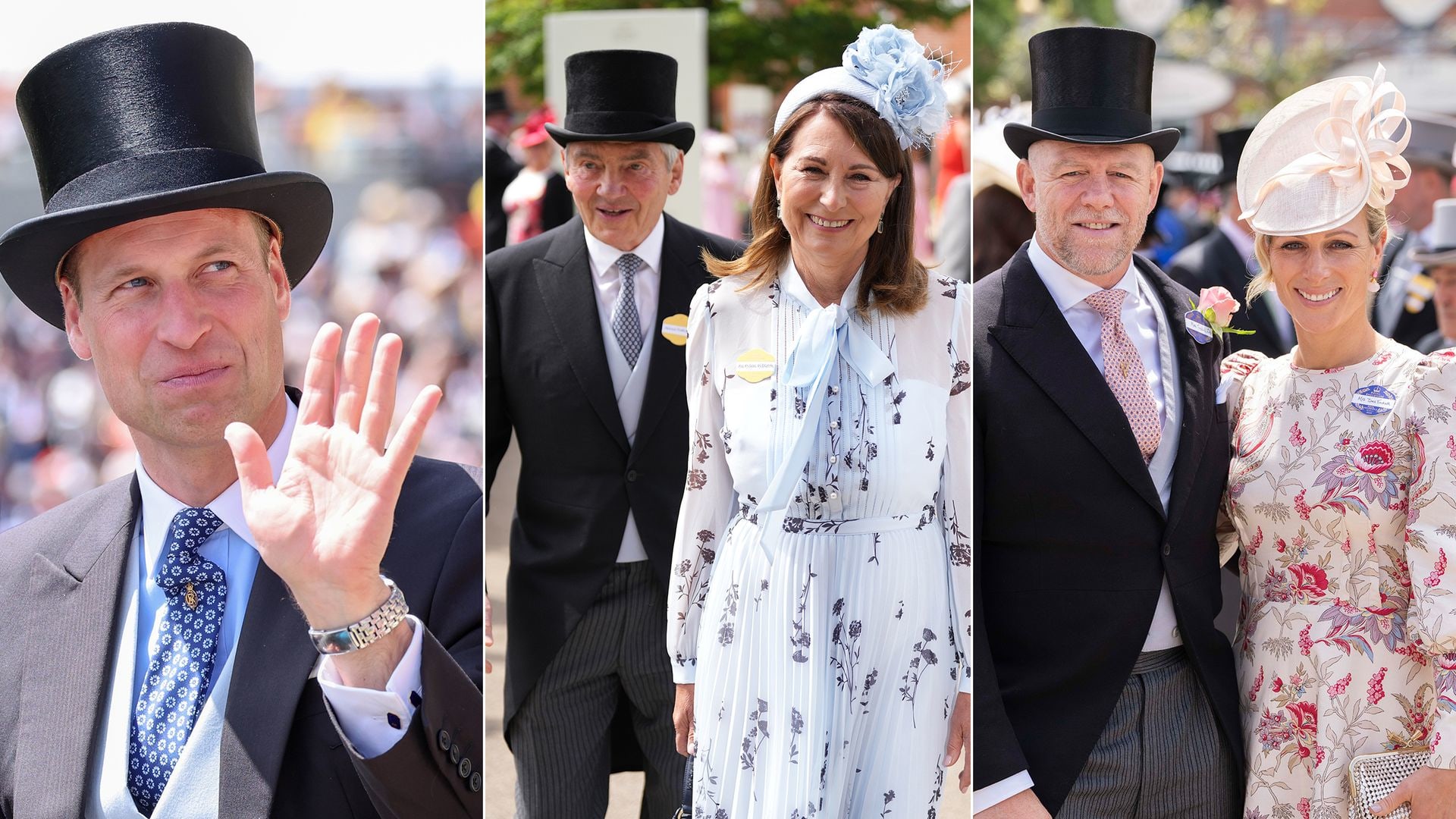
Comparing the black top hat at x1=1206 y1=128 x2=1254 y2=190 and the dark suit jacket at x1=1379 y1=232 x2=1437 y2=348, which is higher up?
the black top hat at x1=1206 y1=128 x2=1254 y2=190

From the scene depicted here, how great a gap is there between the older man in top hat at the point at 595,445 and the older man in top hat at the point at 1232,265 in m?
2.91

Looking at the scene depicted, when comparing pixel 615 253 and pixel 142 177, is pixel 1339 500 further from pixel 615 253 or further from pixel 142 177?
pixel 142 177

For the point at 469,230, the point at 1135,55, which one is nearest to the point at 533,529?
the point at 1135,55

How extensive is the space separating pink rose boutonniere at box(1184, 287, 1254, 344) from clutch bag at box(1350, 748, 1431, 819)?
86 cm

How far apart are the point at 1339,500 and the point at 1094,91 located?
3.03 ft

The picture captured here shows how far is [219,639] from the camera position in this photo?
2260 mm

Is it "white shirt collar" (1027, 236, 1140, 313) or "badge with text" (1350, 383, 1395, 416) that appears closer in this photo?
"badge with text" (1350, 383, 1395, 416)

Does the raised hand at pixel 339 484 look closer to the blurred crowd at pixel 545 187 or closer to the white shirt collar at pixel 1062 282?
the white shirt collar at pixel 1062 282

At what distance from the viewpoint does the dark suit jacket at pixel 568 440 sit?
3.22 metres

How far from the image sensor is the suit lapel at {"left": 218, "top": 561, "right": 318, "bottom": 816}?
6.94ft

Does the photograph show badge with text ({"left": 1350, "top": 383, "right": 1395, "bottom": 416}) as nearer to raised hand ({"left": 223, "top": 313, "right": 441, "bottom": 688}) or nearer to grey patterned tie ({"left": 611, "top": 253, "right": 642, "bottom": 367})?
grey patterned tie ({"left": 611, "top": 253, "right": 642, "bottom": 367})

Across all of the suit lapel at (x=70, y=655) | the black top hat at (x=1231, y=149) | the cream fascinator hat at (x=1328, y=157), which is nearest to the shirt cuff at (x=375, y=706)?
the suit lapel at (x=70, y=655)

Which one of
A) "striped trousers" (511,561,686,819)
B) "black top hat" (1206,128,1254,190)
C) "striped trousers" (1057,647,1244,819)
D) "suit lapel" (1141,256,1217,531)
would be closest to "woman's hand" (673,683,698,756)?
"striped trousers" (511,561,686,819)

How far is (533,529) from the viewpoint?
332cm
